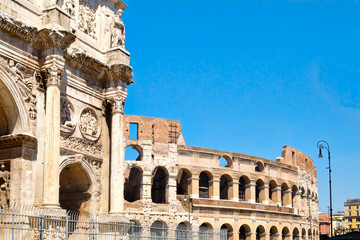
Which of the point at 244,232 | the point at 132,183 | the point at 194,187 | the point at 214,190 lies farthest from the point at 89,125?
the point at 244,232

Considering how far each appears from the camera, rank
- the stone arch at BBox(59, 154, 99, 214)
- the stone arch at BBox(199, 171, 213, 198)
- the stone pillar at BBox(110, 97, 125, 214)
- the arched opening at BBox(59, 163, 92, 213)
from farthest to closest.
Result: the stone arch at BBox(199, 171, 213, 198)
the stone pillar at BBox(110, 97, 125, 214)
the arched opening at BBox(59, 163, 92, 213)
the stone arch at BBox(59, 154, 99, 214)

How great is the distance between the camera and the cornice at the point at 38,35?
1369 cm

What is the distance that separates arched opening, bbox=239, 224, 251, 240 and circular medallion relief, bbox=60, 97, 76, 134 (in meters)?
27.5

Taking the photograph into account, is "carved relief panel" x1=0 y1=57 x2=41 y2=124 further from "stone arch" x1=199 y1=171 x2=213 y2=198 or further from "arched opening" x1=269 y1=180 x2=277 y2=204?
"arched opening" x1=269 y1=180 x2=277 y2=204

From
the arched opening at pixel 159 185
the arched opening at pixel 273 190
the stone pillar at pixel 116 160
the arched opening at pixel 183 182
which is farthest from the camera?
the arched opening at pixel 273 190

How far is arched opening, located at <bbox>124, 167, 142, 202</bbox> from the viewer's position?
120ft

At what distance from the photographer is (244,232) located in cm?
4166

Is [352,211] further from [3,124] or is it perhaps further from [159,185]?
[3,124]

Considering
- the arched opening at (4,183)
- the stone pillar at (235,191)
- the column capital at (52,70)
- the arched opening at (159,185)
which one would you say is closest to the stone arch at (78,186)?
the arched opening at (4,183)

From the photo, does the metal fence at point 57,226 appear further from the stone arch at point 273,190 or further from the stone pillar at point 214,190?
the stone arch at point 273,190

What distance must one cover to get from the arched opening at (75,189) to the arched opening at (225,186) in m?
24.6

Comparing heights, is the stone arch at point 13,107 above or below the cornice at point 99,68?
below

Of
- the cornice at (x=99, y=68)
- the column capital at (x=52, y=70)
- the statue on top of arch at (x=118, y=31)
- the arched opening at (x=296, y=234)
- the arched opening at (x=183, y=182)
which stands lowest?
the arched opening at (x=296, y=234)

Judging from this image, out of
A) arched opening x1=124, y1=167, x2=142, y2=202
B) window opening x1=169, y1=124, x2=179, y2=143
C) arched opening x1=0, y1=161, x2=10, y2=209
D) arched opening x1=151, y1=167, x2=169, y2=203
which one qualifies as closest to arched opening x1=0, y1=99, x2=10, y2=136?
arched opening x1=0, y1=161, x2=10, y2=209
